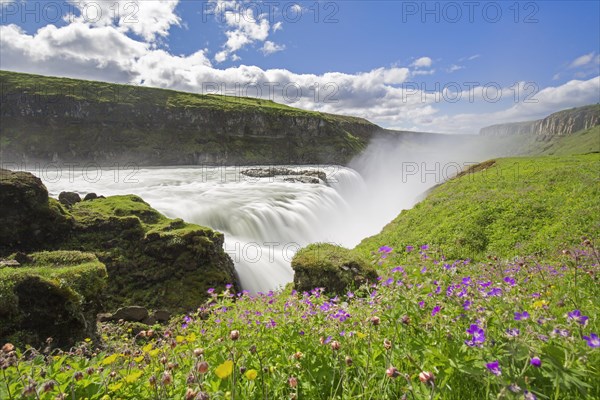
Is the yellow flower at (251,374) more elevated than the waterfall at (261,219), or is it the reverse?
the yellow flower at (251,374)

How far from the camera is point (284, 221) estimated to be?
24047mm

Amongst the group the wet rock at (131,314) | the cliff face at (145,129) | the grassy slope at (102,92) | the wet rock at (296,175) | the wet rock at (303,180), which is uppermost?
the grassy slope at (102,92)

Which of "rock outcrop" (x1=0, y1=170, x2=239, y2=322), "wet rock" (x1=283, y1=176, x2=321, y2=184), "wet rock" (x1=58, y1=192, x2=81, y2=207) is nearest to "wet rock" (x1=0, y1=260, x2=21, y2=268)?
"rock outcrop" (x1=0, y1=170, x2=239, y2=322)

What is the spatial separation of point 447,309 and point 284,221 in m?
21.2

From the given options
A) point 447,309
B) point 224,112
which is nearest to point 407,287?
point 447,309

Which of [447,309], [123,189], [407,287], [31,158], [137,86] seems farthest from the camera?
[137,86]

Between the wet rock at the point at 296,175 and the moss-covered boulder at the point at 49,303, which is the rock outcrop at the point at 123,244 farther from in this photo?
the wet rock at the point at 296,175

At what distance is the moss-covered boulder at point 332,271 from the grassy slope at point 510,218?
19.2 feet

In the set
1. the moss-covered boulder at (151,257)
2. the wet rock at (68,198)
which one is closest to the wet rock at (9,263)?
the moss-covered boulder at (151,257)

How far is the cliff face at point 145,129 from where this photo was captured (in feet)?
324

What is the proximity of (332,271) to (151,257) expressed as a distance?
6.86m

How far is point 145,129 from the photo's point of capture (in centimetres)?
11425

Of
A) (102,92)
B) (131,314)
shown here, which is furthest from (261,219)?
(102,92)

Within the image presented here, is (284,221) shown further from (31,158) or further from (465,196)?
(31,158)
